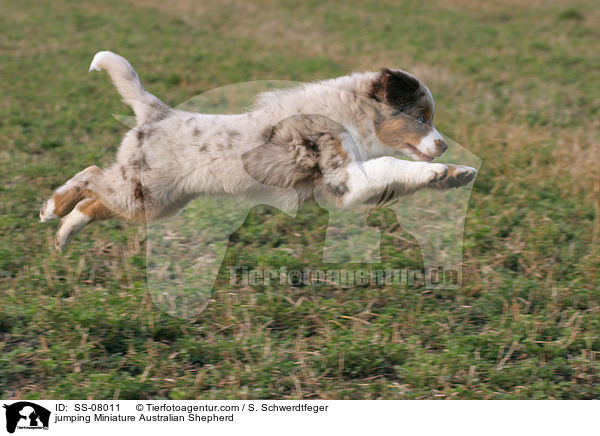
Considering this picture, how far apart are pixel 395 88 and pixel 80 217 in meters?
2.14

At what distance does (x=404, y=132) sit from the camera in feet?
12.9

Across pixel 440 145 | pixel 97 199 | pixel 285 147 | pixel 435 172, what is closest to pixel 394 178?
pixel 435 172

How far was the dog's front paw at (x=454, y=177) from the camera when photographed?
3627 millimetres

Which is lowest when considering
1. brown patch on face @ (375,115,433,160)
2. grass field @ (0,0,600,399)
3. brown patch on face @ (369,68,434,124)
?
grass field @ (0,0,600,399)

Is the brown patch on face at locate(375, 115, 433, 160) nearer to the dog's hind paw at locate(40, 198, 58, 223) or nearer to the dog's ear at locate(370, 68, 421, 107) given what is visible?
the dog's ear at locate(370, 68, 421, 107)

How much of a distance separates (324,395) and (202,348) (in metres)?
0.79

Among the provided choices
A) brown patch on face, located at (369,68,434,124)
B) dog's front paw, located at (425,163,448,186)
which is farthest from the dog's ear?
dog's front paw, located at (425,163,448,186)

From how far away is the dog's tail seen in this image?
4059mm

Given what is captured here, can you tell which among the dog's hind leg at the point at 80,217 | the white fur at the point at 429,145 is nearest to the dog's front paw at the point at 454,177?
the white fur at the point at 429,145

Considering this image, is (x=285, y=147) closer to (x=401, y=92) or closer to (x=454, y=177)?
(x=401, y=92)
